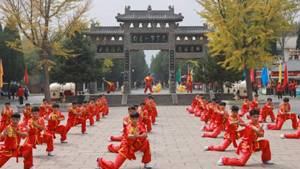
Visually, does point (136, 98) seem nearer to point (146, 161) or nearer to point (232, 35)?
point (232, 35)

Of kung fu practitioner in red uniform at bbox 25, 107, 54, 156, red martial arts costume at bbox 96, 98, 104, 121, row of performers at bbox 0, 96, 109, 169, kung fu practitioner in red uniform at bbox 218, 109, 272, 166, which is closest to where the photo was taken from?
row of performers at bbox 0, 96, 109, 169

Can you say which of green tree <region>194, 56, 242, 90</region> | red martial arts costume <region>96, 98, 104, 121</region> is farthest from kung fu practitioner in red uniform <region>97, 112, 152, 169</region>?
green tree <region>194, 56, 242, 90</region>

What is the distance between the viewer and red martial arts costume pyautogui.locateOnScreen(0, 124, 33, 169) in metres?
9.75

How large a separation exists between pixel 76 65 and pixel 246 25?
16.3 m

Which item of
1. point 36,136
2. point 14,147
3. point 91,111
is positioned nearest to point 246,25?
point 91,111

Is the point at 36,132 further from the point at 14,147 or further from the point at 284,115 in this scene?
the point at 284,115

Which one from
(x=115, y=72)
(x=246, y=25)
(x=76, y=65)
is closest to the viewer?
(x=246, y=25)

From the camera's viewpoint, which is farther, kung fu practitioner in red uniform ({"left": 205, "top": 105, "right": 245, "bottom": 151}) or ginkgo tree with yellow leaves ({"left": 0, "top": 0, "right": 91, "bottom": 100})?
ginkgo tree with yellow leaves ({"left": 0, "top": 0, "right": 91, "bottom": 100})

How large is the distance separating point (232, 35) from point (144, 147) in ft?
73.5

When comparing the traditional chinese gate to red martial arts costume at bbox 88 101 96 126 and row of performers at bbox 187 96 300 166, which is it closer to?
red martial arts costume at bbox 88 101 96 126

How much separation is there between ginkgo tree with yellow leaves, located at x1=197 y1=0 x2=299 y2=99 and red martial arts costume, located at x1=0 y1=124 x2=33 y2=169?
22.8m

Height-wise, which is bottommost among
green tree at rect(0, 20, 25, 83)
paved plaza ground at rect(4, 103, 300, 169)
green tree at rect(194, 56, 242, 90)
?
paved plaza ground at rect(4, 103, 300, 169)

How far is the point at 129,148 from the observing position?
993 cm

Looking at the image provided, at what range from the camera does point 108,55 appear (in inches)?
1938
